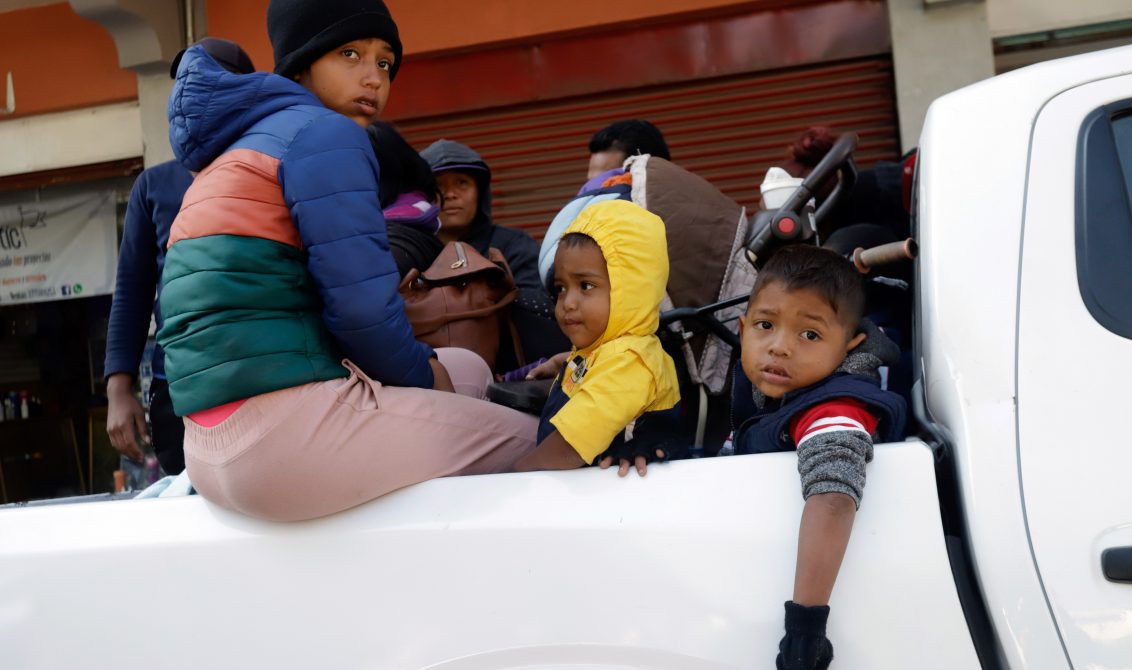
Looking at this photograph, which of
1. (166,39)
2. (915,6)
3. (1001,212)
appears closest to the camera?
(1001,212)

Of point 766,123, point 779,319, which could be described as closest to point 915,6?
point 766,123

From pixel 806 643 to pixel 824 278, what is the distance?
0.79 meters

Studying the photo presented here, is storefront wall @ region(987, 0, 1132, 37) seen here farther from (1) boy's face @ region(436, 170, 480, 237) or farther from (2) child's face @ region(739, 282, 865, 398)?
(2) child's face @ region(739, 282, 865, 398)

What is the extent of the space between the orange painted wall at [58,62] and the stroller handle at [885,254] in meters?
6.45

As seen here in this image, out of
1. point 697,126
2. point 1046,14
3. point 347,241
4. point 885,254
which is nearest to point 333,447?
point 347,241

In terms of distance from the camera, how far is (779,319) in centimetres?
206

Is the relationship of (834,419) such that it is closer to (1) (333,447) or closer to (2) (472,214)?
(1) (333,447)

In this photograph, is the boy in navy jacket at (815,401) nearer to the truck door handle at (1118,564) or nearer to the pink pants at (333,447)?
the truck door handle at (1118,564)

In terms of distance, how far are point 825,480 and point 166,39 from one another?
6666 mm

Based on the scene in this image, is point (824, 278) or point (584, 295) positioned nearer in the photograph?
point (824, 278)

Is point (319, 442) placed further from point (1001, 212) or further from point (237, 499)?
point (1001, 212)

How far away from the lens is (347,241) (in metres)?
2.07

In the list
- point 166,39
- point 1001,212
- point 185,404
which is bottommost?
point 185,404

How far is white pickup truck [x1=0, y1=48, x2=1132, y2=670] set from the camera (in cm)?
161
